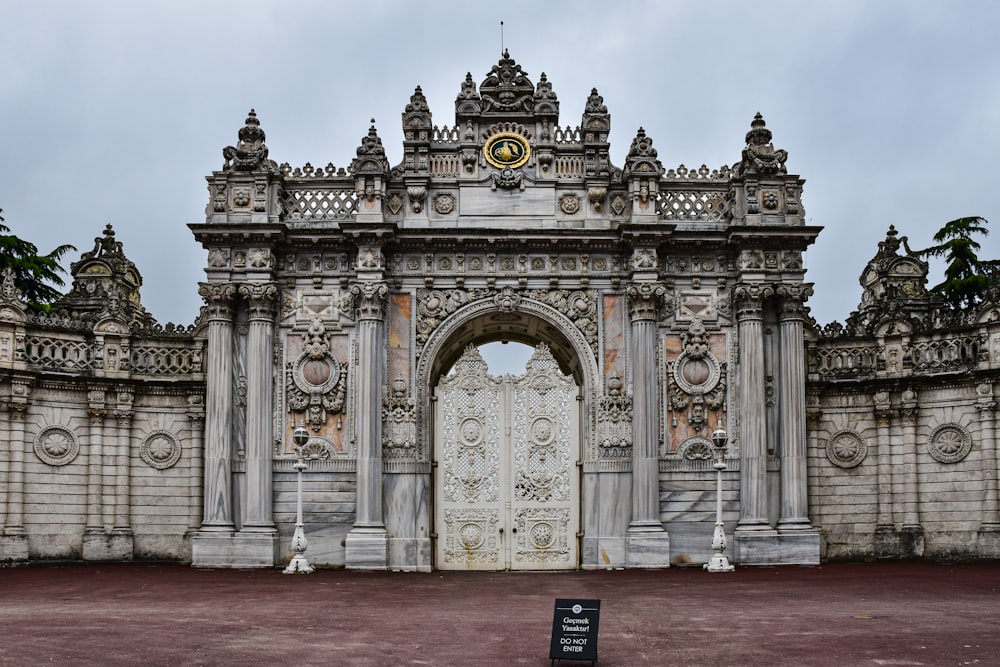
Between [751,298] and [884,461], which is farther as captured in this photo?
[884,461]

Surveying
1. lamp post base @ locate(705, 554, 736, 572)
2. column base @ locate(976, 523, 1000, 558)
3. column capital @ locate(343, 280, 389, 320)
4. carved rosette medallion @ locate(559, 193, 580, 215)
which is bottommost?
lamp post base @ locate(705, 554, 736, 572)

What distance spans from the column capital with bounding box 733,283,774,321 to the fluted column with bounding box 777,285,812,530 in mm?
411

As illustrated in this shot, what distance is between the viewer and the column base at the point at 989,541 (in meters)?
27.6

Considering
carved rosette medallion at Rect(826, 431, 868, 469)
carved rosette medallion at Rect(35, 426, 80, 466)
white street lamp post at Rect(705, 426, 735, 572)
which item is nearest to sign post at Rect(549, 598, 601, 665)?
white street lamp post at Rect(705, 426, 735, 572)

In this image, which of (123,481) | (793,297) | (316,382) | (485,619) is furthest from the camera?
(123,481)

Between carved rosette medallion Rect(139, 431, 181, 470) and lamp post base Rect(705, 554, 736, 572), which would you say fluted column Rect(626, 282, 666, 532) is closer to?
lamp post base Rect(705, 554, 736, 572)

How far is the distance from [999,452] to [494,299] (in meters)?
12.6

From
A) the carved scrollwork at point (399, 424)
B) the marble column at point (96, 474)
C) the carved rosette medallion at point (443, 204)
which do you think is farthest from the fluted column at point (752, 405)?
the marble column at point (96, 474)

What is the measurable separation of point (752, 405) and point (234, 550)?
41.9 feet

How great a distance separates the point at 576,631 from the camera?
12.3 meters

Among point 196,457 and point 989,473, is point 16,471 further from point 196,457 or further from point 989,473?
point 989,473

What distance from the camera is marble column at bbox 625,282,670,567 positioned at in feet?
90.1

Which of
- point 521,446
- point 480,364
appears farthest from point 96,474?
point 521,446

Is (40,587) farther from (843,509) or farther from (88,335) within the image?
(843,509)
